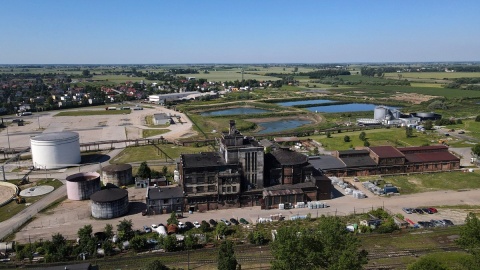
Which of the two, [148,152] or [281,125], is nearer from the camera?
[148,152]

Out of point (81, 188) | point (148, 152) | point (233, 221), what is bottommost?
point (233, 221)

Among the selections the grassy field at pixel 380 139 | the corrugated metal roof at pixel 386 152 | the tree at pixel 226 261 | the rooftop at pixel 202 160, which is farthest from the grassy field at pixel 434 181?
the tree at pixel 226 261

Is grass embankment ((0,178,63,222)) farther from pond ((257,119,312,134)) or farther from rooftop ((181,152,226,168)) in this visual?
pond ((257,119,312,134))

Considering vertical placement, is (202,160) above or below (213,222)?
above

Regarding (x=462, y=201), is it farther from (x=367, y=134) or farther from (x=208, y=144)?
(x=208, y=144)

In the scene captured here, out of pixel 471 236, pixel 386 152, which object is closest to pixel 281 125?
pixel 386 152

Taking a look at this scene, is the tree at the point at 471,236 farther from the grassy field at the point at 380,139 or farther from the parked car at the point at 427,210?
the grassy field at the point at 380,139

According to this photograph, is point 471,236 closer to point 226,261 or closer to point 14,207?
point 226,261
